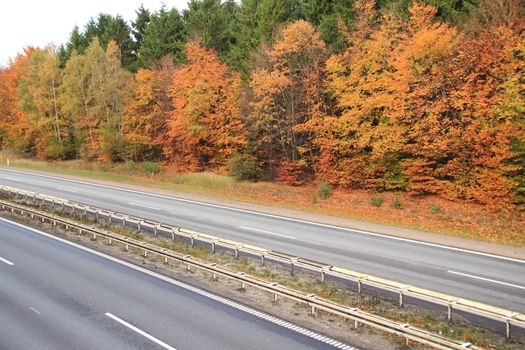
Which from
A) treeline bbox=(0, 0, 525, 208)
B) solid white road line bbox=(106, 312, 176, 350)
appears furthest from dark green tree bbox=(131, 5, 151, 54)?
solid white road line bbox=(106, 312, 176, 350)

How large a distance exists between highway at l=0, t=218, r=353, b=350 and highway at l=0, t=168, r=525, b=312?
17.2 feet

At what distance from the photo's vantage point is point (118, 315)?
10922mm

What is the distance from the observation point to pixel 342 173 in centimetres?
3312

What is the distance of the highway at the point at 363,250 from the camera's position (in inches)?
512

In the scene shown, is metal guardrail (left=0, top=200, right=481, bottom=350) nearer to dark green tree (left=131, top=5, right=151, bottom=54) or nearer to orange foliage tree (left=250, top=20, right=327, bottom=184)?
orange foliage tree (left=250, top=20, right=327, bottom=184)

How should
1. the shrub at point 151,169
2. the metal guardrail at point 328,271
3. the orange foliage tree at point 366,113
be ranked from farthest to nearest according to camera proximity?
1. the shrub at point 151,169
2. the orange foliage tree at point 366,113
3. the metal guardrail at point 328,271

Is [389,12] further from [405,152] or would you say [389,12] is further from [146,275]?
[146,275]

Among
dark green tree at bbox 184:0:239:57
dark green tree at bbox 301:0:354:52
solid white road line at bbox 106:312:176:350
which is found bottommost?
solid white road line at bbox 106:312:176:350

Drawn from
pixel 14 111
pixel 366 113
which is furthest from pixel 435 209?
pixel 14 111

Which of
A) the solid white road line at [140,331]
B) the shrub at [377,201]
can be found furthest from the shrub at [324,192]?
the solid white road line at [140,331]

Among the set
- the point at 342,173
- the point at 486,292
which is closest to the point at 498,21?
the point at 342,173

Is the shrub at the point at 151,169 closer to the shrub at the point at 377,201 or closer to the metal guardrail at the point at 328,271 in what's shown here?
the metal guardrail at the point at 328,271

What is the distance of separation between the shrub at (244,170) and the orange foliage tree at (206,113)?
6.68 ft

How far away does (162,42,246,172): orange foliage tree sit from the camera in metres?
40.6
